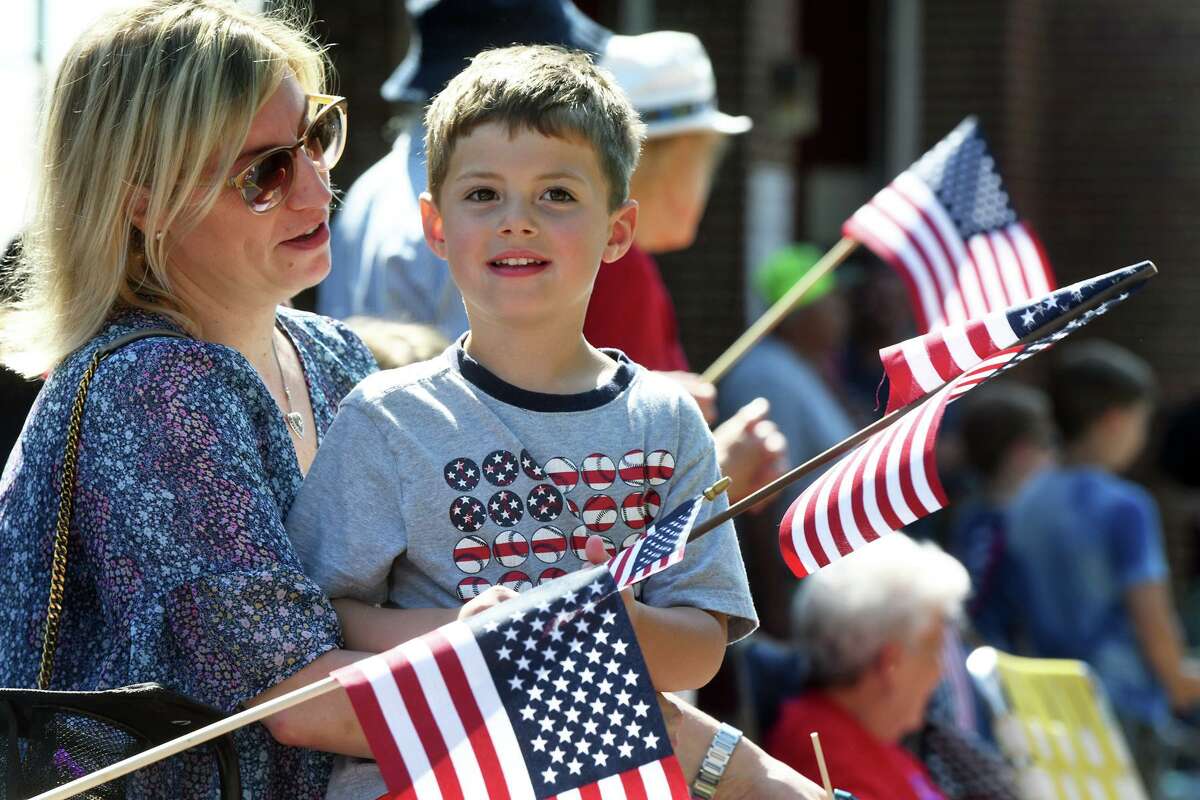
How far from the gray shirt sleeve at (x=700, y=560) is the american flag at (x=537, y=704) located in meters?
0.27

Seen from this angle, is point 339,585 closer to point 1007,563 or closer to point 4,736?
point 4,736

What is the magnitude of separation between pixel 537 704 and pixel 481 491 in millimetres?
319

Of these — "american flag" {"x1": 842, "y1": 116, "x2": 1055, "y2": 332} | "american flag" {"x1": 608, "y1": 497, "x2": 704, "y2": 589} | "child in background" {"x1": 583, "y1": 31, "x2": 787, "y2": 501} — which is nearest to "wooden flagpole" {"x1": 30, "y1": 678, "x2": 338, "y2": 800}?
"american flag" {"x1": 608, "y1": 497, "x2": 704, "y2": 589}

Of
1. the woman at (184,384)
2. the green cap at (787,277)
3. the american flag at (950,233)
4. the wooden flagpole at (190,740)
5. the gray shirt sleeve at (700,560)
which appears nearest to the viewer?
the wooden flagpole at (190,740)

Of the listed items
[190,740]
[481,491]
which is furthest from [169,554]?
[481,491]

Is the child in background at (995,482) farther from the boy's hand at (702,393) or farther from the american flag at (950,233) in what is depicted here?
the boy's hand at (702,393)

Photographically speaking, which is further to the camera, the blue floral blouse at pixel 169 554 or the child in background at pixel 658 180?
the child in background at pixel 658 180

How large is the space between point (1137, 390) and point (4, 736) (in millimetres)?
6096

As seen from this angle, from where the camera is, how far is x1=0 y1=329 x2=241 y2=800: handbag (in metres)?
2.30

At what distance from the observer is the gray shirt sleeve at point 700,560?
2516mm

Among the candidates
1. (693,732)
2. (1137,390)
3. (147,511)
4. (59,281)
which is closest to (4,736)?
(147,511)

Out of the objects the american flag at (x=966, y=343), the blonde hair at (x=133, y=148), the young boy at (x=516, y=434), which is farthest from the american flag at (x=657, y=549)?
the blonde hair at (x=133, y=148)

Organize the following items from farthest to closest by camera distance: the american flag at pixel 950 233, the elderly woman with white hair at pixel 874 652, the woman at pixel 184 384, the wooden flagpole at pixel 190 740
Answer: the elderly woman with white hair at pixel 874 652
the american flag at pixel 950 233
the woman at pixel 184 384
the wooden flagpole at pixel 190 740

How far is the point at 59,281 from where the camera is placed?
269 centimetres
